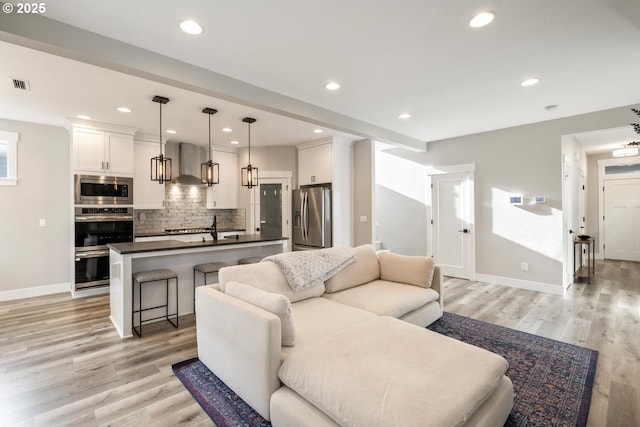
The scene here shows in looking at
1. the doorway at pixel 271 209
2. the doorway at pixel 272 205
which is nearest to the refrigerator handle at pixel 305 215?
the doorway at pixel 272 205

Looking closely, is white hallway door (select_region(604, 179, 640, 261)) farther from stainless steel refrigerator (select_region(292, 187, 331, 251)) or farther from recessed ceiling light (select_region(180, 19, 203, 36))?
recessed ceiling light (select_region(180, 19, 203, 36))

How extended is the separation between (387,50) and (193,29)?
5.15 ft

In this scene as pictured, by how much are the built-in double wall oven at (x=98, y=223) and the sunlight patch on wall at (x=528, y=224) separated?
20.3 ft

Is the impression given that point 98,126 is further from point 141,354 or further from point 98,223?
point 141,354

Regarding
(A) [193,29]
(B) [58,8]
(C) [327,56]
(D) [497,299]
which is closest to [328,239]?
(D) [497,299]

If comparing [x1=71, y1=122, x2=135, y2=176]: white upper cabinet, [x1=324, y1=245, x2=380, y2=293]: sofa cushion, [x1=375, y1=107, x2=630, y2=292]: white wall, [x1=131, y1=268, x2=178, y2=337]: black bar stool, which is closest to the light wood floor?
[x1=131, y1=268, x2=178, y2=337]: black bar stool

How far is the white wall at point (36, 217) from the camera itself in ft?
15.1

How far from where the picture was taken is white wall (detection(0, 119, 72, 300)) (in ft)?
15.1

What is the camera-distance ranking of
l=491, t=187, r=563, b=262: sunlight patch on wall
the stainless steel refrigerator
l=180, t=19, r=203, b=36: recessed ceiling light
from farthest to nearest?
the stainless steel refrigerator < l=491, t=187, r=563, b=262: sunlight patch on wall < l=180, t=19, r=203, b=36: recessed ceiling light

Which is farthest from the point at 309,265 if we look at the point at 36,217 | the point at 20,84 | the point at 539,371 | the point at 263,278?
the point at 36,217

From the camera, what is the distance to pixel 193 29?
230cm

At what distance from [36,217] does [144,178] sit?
163 centimetres

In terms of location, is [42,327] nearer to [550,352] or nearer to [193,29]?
[193,29]

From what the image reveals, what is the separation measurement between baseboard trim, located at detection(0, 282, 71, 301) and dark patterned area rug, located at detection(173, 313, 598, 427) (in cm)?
384
